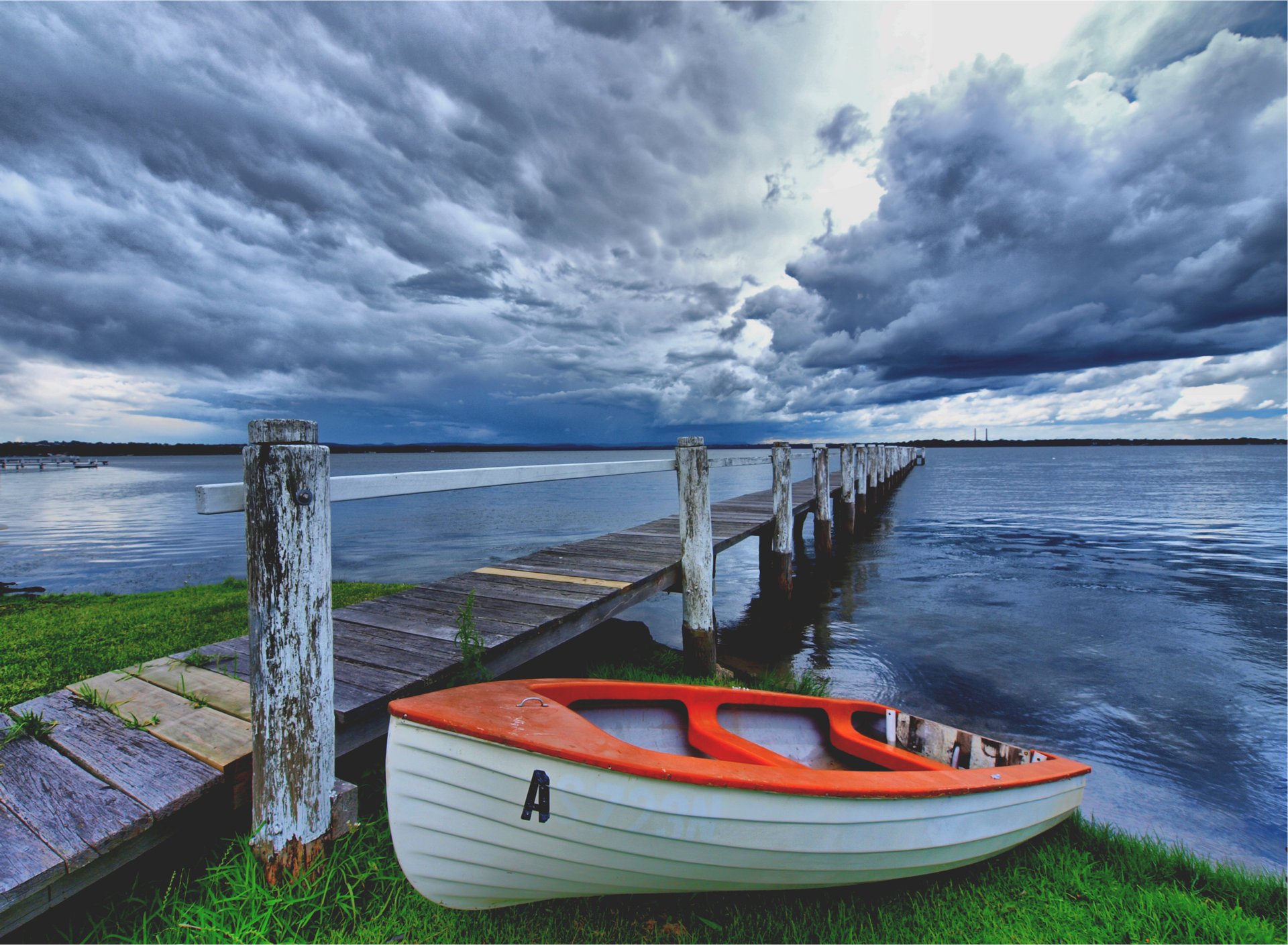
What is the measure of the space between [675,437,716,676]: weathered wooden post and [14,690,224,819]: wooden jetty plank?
427 cm

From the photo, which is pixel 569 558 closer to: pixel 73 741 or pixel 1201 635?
pixel 73 741

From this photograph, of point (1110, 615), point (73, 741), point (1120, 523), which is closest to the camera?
point (73, 741)

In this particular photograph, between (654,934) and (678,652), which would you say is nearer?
(654,934)

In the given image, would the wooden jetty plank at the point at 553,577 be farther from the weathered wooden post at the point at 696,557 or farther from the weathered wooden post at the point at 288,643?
the weathered wooden post at the point at 288,643

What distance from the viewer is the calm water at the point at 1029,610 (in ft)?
17.7

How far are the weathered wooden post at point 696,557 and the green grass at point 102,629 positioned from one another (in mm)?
4588

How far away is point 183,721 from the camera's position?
3.11 metres

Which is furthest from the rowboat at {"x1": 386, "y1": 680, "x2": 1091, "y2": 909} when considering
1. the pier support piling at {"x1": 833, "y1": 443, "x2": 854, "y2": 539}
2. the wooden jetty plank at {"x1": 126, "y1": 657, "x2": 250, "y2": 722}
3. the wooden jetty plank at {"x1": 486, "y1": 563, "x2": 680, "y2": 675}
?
the pier support piling at {"x1": 833, "y1": 443, "x2": 854, "y2": 539}

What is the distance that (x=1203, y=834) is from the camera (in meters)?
4.36

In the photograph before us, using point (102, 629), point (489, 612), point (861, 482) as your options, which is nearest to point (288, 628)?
point (489, 612)

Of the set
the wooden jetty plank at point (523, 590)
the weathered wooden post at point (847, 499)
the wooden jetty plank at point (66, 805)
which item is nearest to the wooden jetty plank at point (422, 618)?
the wooden jetty plank at point (523, 590)

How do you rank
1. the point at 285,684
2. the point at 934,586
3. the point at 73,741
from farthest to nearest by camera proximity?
the point at 934,586 → the point at 73,741 → the point at 285,684

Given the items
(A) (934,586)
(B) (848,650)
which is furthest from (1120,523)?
(B) (848,650)

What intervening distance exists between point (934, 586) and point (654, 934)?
38.0 ft
